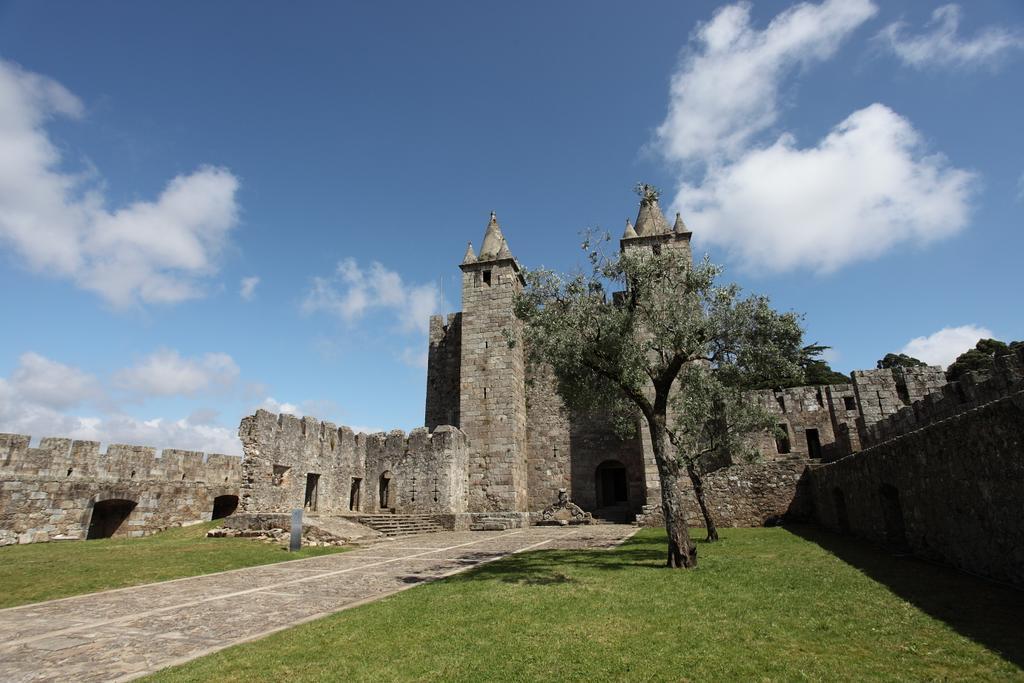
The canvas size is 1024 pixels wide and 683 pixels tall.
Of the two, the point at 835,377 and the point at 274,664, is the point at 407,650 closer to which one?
the point at 274,664

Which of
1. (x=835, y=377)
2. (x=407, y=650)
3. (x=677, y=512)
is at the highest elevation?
(x=835, y=377)

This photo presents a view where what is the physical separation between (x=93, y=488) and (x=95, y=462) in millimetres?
1384

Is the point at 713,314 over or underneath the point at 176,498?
over

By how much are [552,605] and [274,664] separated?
354cm

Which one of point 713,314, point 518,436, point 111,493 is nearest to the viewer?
point 713,314

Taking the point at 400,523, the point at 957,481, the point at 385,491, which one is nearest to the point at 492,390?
the point at 400,523

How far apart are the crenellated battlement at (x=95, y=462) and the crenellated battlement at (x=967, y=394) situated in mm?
25933

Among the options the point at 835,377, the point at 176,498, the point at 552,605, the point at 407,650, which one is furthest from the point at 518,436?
the point at 835,377

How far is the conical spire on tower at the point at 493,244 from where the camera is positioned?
30656 mm

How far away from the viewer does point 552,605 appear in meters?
7.07

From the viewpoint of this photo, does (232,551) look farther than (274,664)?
Yes

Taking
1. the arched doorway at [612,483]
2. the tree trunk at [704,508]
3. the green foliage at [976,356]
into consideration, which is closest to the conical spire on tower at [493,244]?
the arched doorway at [612,483]

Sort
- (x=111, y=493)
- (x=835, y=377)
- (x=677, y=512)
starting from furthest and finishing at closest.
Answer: (x=835, y=377) → (x=111, y=493) → (x=677, y=512)

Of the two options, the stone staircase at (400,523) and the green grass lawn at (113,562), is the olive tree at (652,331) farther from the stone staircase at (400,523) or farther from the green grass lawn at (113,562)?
the stone staircase at (400,523)
